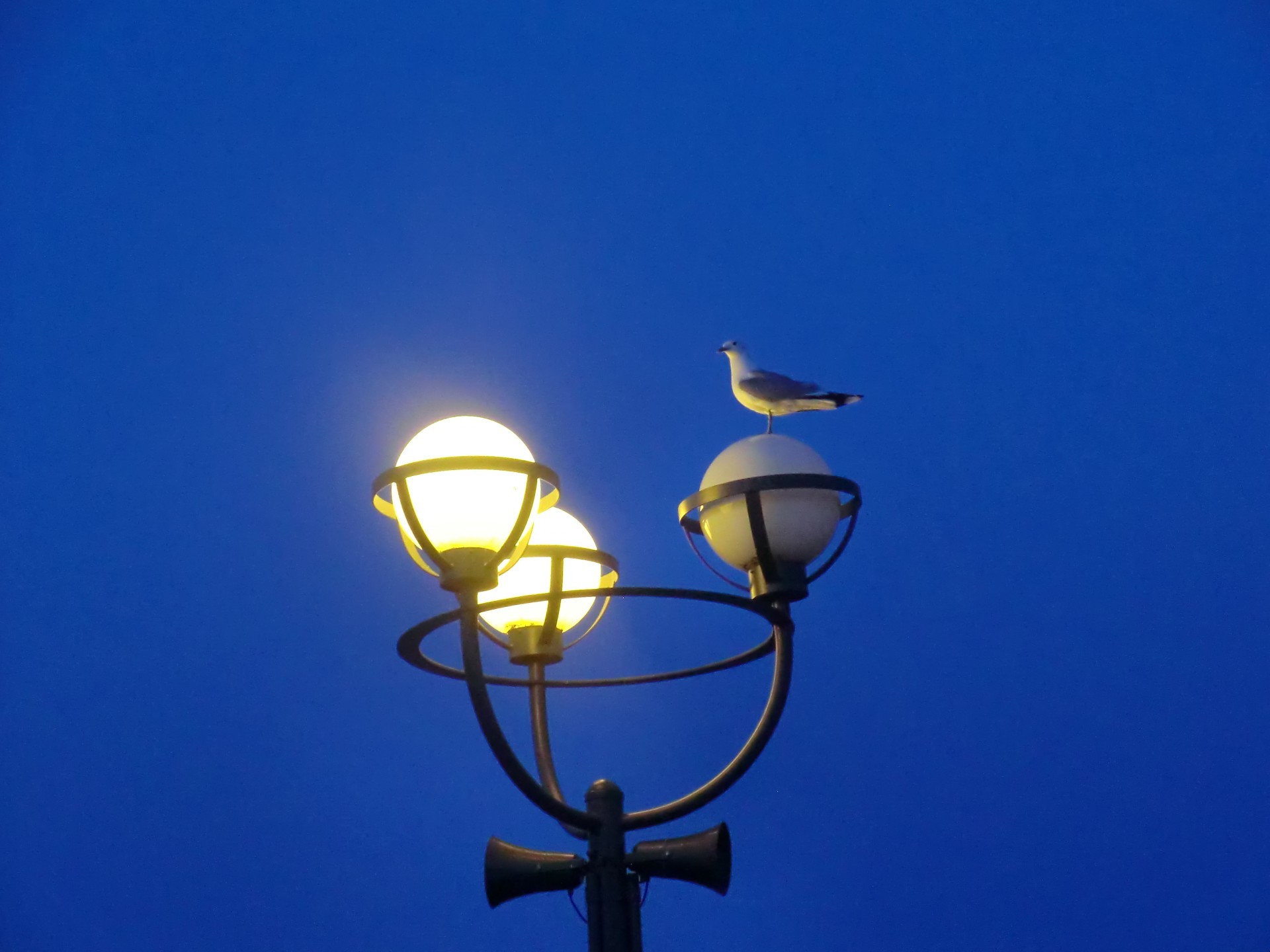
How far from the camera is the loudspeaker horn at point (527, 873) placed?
128 cm

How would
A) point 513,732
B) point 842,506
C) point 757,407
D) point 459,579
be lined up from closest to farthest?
1. point 459,579
2. point 842,506
3. point 757,407
4. point 513,732

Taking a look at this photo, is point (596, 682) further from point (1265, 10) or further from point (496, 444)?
point (1265, 10)

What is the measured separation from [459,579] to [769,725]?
404mm

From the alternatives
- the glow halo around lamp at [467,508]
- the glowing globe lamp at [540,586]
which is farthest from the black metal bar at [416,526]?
the glowing globe lamp at [540,586]

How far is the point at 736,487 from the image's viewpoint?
4.11ft

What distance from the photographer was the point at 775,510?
1.26 m

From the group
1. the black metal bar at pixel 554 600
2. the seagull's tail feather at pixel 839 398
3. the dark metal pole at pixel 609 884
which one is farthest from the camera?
the seagull's tail feather at pixel 839 398

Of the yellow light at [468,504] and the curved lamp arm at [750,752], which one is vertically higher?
the yellow light at [468,504]

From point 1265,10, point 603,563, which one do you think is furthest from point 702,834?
point 1265,10

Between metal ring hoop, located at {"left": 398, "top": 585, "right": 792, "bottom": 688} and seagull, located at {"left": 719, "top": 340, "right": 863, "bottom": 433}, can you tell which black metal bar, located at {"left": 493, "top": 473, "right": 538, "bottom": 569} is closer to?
metal ring hoop, located at {"left": 398, "top": 585, "right": 792, "bottom": 688}

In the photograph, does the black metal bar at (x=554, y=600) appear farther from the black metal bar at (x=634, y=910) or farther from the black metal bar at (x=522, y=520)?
the black metal bar at (x=634, y=910)

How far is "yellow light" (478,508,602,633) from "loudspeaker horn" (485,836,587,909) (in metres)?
0.29

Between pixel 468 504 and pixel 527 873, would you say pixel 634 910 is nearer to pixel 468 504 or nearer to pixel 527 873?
pixel 527 873

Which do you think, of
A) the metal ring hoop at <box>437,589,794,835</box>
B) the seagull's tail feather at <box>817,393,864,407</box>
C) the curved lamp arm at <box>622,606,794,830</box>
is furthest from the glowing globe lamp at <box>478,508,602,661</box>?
the seagull's tail feather at <box>817,393,864,407</box>
